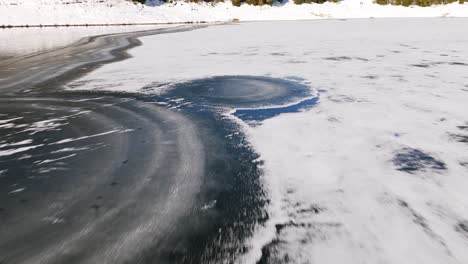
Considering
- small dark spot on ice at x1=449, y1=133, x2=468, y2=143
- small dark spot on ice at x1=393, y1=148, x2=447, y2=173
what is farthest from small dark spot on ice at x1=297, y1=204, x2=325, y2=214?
small dark spot on ice at x1=449, y1=133, x2=468, y2=143

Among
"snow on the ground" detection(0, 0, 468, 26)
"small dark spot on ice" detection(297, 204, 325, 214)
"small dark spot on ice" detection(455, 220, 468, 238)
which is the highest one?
"snow on the ground" detection(0, 0, 468, 26)

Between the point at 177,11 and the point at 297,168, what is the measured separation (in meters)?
31.2

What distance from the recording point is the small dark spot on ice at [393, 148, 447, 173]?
8.79 ft

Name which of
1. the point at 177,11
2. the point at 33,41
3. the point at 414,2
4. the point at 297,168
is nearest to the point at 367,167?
the point at 297,168

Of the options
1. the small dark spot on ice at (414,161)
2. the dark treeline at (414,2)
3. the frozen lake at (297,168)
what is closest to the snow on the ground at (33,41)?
the frozen lake at (297,168)

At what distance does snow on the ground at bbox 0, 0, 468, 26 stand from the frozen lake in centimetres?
2381

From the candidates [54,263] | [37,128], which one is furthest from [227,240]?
[37,128]

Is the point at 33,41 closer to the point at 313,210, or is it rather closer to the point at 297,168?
the point at 297,168

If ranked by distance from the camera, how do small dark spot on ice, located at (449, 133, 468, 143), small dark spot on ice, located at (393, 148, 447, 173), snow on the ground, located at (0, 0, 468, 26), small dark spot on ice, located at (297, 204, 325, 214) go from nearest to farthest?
small dark spot on ice, located at (297, 204, 325, 214) < small dark spot on ice, located at (393, 148, 447, 173) < small dark spot on ice, located at (449, 133, 468, 143) < snow on the ground, located at (0, 0, 468, 26)

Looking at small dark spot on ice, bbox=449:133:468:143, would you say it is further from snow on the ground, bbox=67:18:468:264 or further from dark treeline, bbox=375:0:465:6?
dark treeline, bbox=375:0:465:6

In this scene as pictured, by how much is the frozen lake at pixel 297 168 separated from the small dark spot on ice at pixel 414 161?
16 mm

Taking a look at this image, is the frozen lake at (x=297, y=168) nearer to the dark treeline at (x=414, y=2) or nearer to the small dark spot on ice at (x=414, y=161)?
the small dark spot on ice at (x=414, y=161)

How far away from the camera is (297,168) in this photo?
2754 millimetres

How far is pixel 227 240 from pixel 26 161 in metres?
2.04
